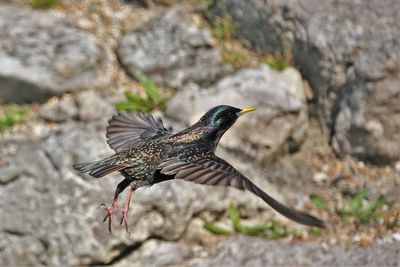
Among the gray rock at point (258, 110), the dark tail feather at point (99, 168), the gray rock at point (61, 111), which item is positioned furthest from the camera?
the gray rock at point (61, 111)

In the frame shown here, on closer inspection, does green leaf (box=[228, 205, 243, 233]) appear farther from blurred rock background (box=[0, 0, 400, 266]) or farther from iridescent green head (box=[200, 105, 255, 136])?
iridescent green head (box=[200, 105, 255, 136])

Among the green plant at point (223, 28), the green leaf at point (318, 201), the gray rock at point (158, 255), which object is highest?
the green plant at point (223, 28)

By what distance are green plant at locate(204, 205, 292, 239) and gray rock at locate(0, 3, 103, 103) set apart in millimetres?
2684

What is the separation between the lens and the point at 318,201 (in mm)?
8680

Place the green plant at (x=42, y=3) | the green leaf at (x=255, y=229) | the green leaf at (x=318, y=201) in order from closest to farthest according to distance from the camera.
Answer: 1. the green leaf at (x=255, y=229)
2. the green leaf at (x=318, y=201)
3. the green plant at (x=42, y=3)

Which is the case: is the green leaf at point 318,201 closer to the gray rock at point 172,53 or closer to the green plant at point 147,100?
the gray rock at point 172,53

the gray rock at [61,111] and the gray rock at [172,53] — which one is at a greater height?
the gray rock at [172,53]

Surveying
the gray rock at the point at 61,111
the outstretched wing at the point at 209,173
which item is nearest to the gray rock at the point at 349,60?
the gray rock at the point at 61,111

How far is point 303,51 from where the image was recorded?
948 cm

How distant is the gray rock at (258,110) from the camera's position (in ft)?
29.5

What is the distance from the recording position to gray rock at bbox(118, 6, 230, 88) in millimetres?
9781

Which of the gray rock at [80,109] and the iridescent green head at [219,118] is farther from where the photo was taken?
the gray rock at [80,109]

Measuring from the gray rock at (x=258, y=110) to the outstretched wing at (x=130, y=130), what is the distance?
128 inches

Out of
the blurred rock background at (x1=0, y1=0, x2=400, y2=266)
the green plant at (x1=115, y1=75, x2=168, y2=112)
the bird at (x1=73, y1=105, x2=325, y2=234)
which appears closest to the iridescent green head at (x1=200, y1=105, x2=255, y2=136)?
the bird at (x1=73, y1=105, x2=325, y2=234)
